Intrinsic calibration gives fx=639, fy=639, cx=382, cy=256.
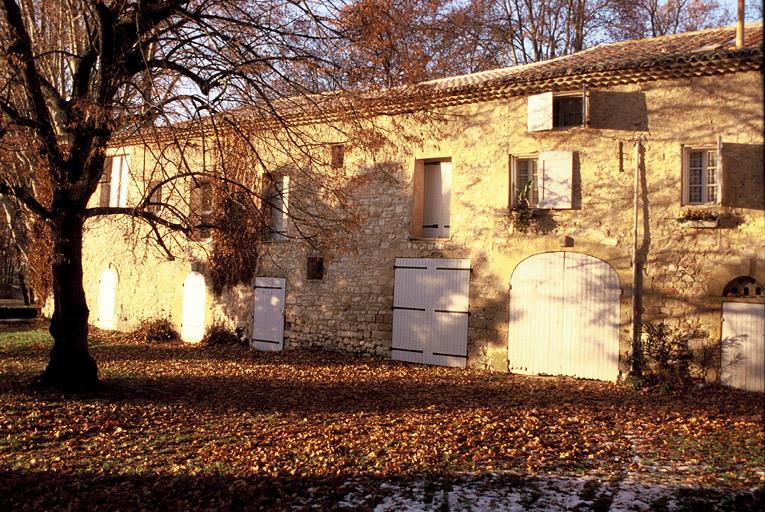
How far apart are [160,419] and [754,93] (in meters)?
9.75

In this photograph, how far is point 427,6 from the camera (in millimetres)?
10758

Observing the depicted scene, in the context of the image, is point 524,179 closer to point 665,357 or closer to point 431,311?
point 431,311

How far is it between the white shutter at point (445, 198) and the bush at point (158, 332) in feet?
26.3

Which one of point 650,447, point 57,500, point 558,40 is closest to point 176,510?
point 57,500

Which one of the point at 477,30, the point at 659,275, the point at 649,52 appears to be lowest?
the point at 659,275

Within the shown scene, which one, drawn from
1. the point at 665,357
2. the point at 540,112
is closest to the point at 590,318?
the point at 665,357

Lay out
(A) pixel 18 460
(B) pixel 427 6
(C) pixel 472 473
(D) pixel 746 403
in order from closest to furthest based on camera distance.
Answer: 1. (C) pixel 472 473
2. (A) pixel 18 460
3. (D) pixel 746 403
4. (B) pixel 427 6

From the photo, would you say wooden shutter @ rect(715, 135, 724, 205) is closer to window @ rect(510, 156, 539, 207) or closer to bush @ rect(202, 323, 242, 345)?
window @ rect(510, 156, 539, 207)

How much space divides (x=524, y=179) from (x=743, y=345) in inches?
180

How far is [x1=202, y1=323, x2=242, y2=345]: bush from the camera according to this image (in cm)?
1560

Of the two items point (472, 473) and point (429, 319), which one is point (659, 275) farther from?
point (472, 473)

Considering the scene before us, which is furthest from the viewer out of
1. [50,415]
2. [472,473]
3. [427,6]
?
[427,6]

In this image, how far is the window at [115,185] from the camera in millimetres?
18047

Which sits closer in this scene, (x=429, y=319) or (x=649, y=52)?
(x=649, y=52)
